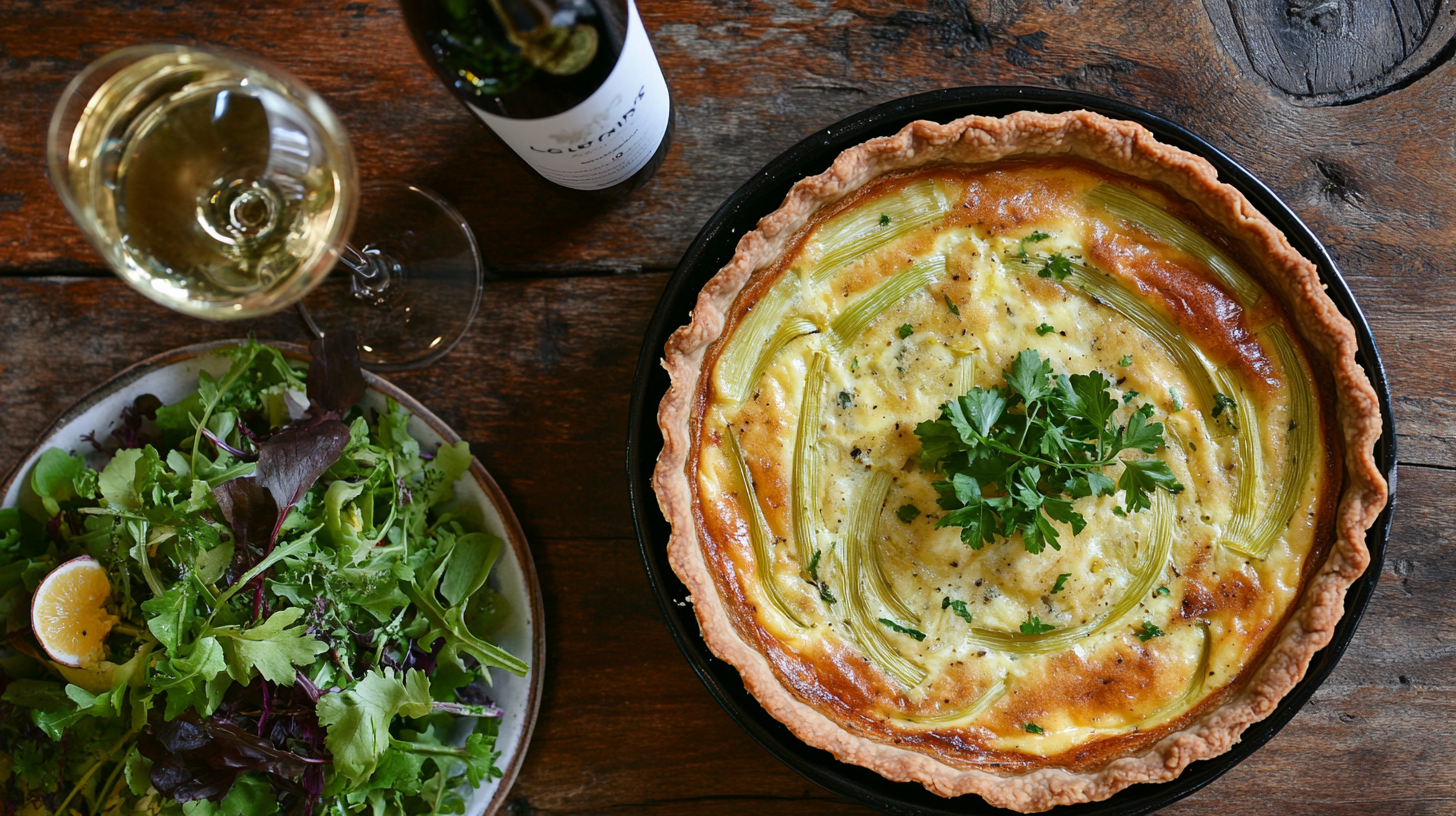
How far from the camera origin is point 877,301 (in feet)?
7.04

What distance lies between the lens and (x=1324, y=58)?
2490mm

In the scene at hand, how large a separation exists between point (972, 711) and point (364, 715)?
1.44m

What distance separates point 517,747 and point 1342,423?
2.25 m

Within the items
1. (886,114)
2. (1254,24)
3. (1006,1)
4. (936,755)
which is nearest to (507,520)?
(936,755)

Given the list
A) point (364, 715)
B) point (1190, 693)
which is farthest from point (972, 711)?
point (364, 715)

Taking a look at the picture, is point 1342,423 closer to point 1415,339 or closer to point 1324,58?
point 1415,339

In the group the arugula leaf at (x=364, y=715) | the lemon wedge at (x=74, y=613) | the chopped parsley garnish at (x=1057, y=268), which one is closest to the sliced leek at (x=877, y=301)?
the chopped parsley garnish at (x=1057, y=268)

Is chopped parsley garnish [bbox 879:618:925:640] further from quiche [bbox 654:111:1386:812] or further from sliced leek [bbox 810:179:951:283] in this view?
sliced leek [bbox 810:179:951:283]

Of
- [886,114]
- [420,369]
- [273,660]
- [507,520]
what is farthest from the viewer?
[420,369]

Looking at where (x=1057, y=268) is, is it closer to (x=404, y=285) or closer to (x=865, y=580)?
(x=865, y=580)

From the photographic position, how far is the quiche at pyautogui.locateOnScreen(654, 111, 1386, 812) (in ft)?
6.77

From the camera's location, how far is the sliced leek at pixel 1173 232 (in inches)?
84.7

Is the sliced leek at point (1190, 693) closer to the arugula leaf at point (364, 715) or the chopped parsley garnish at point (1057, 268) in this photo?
the chopped parsley garnish at point (1057, 268)

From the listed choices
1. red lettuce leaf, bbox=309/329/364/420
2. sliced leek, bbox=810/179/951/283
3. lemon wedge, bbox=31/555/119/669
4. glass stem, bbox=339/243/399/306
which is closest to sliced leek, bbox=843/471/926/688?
sliced leek, bbox=810/179/951/283
